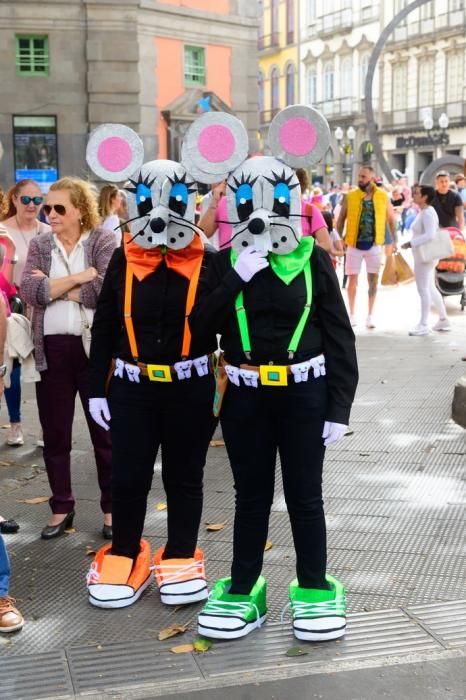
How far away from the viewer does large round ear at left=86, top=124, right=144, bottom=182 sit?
429cm

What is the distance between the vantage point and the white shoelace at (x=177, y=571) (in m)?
4.24

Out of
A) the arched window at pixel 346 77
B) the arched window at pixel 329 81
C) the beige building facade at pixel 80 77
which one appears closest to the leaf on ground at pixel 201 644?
the beige building facade at pixel 80 77

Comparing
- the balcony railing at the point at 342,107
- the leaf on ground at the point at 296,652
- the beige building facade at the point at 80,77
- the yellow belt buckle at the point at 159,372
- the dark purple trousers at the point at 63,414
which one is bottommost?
the leaf on ground at the point at 296,652

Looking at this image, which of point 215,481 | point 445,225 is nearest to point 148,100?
point 445,225

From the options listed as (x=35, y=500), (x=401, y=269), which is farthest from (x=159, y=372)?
(x=401, y=269)

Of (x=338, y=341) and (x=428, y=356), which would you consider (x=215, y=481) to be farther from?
(x=428, y=356)

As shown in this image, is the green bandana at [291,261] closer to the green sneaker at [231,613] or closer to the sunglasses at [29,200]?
the green sneaker at [231,613]

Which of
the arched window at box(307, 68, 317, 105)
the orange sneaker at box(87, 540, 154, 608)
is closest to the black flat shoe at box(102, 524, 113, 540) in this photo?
the orange sneaker at box(87, 540, 154, 608)

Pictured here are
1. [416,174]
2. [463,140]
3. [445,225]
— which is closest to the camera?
[445,225]

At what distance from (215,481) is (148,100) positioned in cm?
1943

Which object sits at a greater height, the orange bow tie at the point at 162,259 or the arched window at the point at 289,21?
the arched window at the point at 289,21

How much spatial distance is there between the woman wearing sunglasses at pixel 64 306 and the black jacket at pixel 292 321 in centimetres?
120

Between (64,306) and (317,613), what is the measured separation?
2.04m

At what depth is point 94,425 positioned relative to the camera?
4.99 metres
